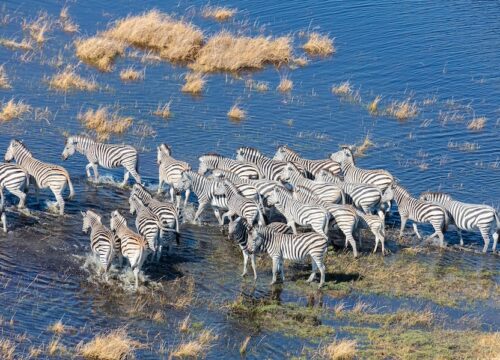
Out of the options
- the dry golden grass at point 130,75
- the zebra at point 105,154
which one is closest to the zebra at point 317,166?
the zebra at point 105,154

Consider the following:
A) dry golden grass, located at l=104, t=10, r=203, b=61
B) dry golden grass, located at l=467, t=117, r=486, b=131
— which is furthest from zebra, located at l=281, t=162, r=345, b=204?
dry golden grass, located at l=104, t=10, r=203, b=61

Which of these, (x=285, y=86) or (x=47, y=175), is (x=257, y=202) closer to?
(x=47, y=175)

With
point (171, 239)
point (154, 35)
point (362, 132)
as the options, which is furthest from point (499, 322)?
point (154, 35)

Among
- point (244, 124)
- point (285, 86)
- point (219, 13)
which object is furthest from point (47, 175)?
point (219, 13)

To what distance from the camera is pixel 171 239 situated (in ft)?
64.7

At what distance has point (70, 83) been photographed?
97.5 ft

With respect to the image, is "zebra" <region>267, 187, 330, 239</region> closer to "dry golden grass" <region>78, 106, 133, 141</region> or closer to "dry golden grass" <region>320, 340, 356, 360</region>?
"dry golden grass" <region>320, 340, 356, 360</region>

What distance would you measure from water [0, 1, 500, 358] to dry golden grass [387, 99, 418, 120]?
1.16 feet

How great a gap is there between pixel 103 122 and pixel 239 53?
336 inches

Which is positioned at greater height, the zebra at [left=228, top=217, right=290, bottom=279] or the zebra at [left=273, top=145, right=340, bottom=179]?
the zebra at [left=273, top=145, right=340, bottom=179]

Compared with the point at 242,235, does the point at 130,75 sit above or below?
above

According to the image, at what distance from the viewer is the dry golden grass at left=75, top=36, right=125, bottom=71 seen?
32.1 metres

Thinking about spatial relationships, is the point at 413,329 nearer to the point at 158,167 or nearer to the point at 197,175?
the point at 197,175

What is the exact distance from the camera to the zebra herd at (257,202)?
18547mm
